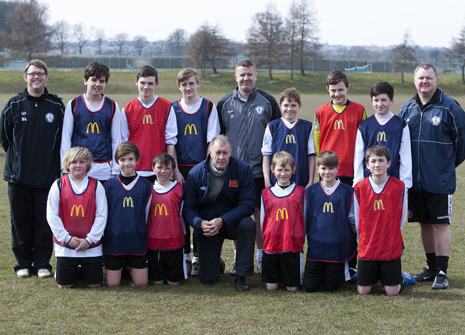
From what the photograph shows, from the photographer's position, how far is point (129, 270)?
15.6 feet

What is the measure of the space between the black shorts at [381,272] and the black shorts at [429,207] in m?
0.77

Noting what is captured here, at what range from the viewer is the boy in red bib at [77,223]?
14.6 feet

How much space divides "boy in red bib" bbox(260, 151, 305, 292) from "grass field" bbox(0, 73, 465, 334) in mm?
164

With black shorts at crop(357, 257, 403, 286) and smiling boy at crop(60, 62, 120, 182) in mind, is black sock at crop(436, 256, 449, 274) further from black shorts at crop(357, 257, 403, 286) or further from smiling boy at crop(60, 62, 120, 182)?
smiling boy at crop(60, 62, 120, 182)

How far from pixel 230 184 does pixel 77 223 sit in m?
1.56

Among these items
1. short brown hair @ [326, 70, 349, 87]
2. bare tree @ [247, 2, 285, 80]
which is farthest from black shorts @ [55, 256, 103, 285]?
bare tree @ [247, 2, 285, 80]

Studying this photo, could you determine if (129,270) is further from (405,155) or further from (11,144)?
(405,155)

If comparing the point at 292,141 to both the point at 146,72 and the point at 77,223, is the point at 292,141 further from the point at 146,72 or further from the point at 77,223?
the point at 77,223

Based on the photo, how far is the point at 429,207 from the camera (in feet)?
15.7

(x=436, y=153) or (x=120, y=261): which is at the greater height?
(x=436, y=153)

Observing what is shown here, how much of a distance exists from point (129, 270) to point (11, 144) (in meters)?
1.87

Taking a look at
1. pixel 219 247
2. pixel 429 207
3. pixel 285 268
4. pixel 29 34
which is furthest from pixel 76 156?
pixel 29 34

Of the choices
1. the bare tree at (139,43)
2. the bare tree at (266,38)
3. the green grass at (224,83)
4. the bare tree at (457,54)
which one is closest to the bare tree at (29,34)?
the green grass at (224,83)

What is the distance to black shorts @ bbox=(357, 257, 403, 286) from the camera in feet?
14.1
